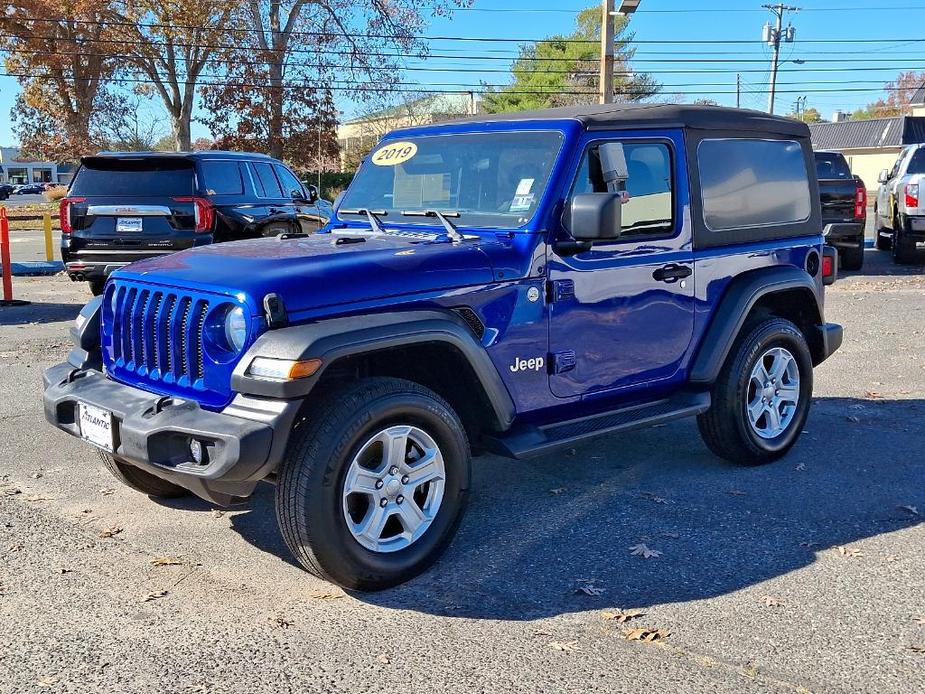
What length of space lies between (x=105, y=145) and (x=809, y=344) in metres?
37.6

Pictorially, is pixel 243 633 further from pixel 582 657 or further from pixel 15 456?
pixel 15 456

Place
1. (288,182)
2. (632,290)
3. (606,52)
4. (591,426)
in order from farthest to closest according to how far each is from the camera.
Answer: (606,52), (288,182), (632,290), (591,426)

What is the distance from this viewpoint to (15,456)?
5.60 m

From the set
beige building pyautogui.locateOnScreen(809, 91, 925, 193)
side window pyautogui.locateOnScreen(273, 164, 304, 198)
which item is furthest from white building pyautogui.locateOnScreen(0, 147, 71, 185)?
side window pyautogui.locateOnScreen(273, 164, 304, 198)

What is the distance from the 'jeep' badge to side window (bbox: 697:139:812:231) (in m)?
1.44

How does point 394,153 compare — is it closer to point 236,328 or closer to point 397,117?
point 236,328

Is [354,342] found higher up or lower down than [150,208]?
lower down

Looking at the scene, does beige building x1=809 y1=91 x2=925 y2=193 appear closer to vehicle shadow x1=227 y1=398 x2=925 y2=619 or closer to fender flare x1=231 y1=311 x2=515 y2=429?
vehicle shadow x1=227 y1=398 x2=925 y2=619

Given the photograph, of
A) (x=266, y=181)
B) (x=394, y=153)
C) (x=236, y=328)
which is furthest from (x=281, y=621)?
(x=266, y=181)

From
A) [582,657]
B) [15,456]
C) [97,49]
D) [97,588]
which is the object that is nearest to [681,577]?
[582,657]

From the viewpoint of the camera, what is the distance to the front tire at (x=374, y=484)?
356 centimetres

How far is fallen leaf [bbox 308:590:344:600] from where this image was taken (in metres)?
3.78

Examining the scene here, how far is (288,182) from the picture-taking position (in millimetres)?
12031

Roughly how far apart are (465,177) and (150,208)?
6.80m
